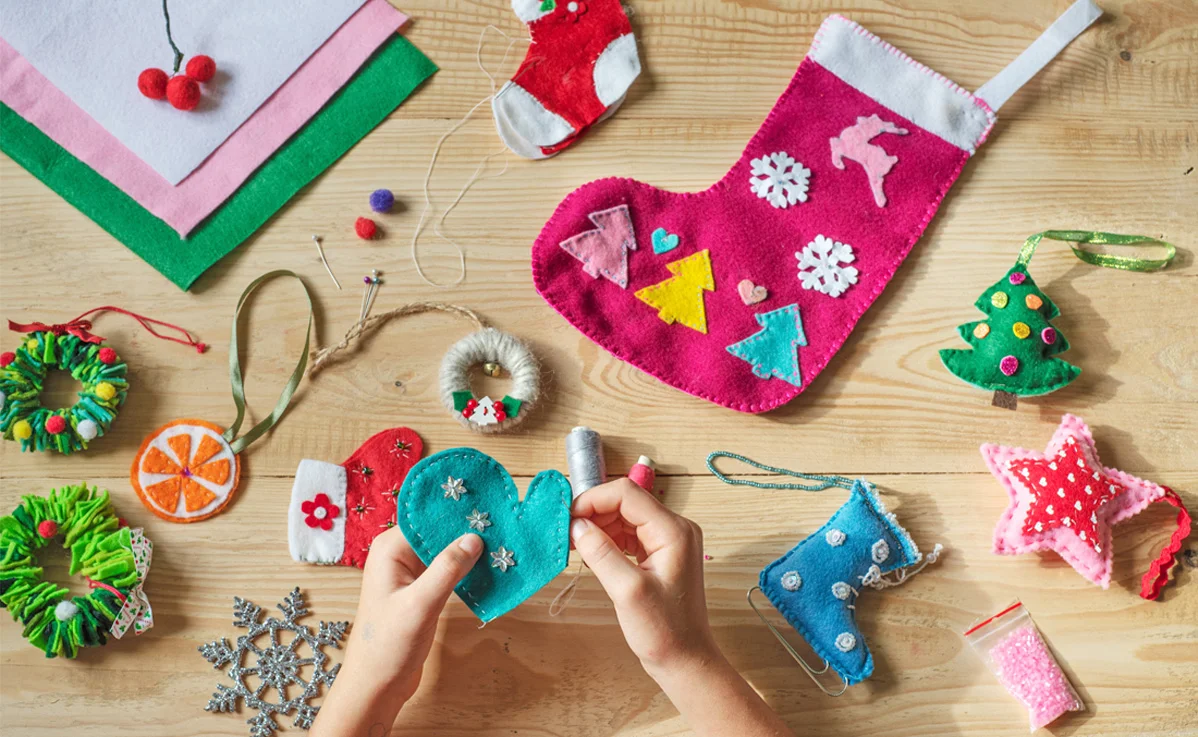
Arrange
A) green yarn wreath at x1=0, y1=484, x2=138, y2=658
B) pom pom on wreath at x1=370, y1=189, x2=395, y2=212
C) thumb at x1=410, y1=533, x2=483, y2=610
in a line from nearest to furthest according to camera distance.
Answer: thumb at x1=410, y1=533, x2=483, y2=610 → green yarn wreath at x1=0, y1=484, x2=138, y2=658 → pom pom on wreath at x1=370, y1=189, x2=395, y2=212

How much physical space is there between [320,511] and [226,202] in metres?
0.45

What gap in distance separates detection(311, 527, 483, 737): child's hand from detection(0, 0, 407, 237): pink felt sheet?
567mm

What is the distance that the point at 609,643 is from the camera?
3.68 ft

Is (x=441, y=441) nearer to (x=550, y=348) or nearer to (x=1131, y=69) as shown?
(x=550, y=348)

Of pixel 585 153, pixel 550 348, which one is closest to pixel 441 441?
pixel 550 348

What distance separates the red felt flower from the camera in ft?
3.70

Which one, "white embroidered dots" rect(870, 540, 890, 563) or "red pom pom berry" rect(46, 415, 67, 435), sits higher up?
"white embroidered dots" rect(870, 540, 890, 563)

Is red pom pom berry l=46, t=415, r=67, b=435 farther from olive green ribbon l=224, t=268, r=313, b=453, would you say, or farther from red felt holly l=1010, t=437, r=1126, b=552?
red felt holly l=1010, t=437, r=1126, b=552

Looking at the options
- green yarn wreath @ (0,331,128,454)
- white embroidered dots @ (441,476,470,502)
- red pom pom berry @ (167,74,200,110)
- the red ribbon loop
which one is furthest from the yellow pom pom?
white embroidered dots @ (441,476,470,502)

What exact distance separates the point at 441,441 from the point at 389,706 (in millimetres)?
335

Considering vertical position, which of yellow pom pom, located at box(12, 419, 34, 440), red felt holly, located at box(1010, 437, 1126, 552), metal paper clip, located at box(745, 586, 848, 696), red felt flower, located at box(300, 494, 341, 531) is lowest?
metal paper clip, located at box(745, 586, 848, 696)

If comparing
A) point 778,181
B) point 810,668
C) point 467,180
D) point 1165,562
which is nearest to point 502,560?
point 810,668

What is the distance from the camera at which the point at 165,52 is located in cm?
123

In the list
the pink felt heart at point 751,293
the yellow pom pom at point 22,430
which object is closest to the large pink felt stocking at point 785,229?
the pink felt heart at point 751,293
